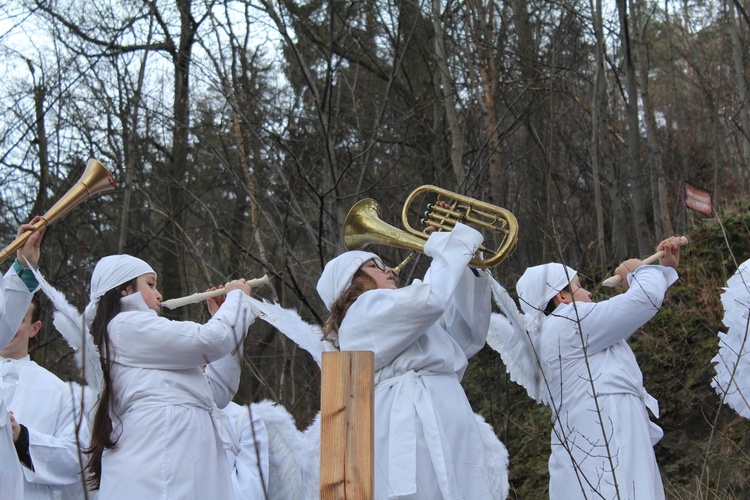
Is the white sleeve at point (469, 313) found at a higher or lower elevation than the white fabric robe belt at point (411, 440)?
higher

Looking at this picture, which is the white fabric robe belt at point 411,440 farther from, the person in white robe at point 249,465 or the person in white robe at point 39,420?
the person in white robe at point 39,420

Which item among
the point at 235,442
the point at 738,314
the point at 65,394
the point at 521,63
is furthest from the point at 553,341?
the point at 521,63

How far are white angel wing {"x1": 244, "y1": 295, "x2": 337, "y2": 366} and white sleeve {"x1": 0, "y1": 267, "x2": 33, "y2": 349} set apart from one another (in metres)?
0.98

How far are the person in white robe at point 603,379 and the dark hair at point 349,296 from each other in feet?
2.69

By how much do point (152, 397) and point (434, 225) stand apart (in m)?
1.61

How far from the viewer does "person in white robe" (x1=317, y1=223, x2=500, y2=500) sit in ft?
12.8

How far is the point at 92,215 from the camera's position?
13.2m

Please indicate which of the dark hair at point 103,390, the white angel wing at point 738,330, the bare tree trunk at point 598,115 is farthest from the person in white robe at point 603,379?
the bare tree trunk at point 598,115

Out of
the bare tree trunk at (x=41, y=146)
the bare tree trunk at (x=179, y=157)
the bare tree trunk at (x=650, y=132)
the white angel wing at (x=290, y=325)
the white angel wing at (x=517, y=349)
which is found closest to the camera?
the white angel wing at (x=290, y=325)

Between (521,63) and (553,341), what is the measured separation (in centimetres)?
375

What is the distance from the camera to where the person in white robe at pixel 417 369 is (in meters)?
3.90

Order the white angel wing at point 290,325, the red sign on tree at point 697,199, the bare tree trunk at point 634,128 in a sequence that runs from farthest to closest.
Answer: the bare tree trunk at point 634,128 < the red sign on tree at point 697,199 < the white angel wing at point 290,325

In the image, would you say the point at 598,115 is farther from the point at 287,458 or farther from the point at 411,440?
the point at 411,440

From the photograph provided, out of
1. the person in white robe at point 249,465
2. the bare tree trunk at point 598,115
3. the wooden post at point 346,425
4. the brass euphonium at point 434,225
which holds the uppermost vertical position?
the bare tree trunk at point 598,115
